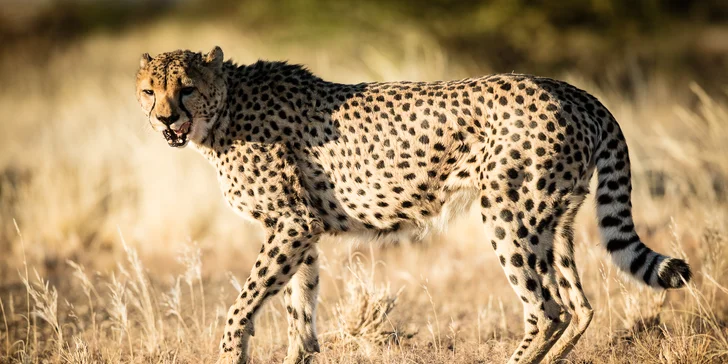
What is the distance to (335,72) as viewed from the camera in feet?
35.0

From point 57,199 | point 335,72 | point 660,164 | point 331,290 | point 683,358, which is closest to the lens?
point 683,358

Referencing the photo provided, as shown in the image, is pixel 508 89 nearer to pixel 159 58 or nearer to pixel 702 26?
pixel 159 58

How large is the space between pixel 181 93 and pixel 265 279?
1.01m

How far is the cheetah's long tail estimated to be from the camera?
3699 mm

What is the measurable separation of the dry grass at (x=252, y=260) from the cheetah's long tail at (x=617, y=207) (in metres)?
0.25

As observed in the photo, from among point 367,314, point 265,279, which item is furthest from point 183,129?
point 367,314

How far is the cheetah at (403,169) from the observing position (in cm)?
364

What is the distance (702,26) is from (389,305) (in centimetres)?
1480

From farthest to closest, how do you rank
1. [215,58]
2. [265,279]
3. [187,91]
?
1. [215,58]
2. [187,91]
3. [265,279]

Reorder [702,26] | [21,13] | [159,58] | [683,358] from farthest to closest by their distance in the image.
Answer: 1. [21,13]
2. [702,26]
3. [159,58]
4. [683,358]

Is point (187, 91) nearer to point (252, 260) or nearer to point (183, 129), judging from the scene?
point (183, 129)

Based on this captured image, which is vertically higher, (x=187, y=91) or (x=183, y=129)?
(x=187, y=91)

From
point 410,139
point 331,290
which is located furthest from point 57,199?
point 410,139

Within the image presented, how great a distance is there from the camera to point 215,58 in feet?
13.6
